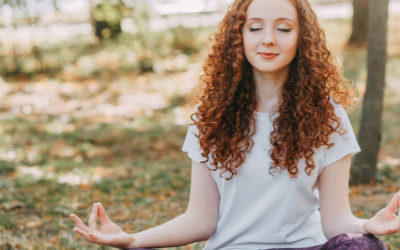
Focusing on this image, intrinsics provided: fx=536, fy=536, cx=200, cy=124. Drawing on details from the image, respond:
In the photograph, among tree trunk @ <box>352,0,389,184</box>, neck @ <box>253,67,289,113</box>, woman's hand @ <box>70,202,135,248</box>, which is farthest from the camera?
tree trunk @ <box>352,0,389,184</box>

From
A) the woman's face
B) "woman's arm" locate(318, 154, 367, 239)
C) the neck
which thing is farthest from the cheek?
"woman's arm" locate(318, 154, 367, 239)

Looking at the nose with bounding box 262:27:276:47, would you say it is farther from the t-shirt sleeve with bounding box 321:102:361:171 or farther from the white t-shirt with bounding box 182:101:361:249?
the t-shirt sleeve with bounding box 321:102:361:171

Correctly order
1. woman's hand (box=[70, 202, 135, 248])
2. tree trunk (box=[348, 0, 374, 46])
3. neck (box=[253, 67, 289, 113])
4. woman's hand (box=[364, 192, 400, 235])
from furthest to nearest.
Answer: tree trunk (box=[348, 0, 374, 46]), neck (box=[253, 67, 289, 113]), woman's hand (box=[70, 202, 135, 248]), woman's hand (box=[364, 192, 400, 235])

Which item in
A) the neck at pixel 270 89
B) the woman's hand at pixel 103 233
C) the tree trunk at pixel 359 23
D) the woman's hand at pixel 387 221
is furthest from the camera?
the tree trunk at pixel 359 23

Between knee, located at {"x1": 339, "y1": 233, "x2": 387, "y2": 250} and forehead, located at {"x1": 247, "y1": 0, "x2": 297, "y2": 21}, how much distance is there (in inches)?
36.6

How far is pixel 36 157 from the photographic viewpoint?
23.5ft

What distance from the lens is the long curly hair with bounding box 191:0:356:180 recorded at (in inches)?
89.7

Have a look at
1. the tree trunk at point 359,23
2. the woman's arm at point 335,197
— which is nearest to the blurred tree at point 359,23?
the tree trunk at point 359,23

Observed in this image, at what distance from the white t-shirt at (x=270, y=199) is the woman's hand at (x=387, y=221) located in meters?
0.30

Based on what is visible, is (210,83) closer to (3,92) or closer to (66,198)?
(66,198)

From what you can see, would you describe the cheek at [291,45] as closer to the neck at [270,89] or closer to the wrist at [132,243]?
A: the neck at [270,89]

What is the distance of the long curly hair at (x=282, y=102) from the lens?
2279mm

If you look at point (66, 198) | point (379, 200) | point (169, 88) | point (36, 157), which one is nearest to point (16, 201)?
point (66, 198)

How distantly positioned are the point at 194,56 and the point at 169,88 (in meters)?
1.92
